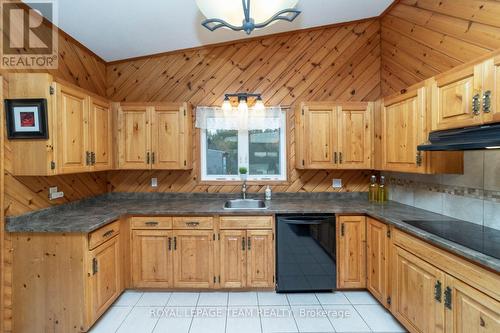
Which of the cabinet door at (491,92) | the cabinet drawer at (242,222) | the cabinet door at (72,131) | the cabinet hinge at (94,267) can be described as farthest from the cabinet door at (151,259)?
the cabinet door at (491,92)

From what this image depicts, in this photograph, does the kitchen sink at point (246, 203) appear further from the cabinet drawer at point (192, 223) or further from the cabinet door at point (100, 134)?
the cabinet door at point (100, 134)

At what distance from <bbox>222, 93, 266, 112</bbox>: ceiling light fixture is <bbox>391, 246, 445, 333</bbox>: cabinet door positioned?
216cm

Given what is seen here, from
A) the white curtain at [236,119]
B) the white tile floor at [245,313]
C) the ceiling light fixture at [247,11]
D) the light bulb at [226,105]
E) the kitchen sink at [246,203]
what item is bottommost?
the white tile floor at [245,313]

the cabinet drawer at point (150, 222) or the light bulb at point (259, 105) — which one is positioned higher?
the light bulb at point (259, 105)

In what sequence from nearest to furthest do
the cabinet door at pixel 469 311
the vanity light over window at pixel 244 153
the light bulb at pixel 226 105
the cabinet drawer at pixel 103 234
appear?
the cabinet door at pixel 469 311 < the cabinet drawer at pixel 103 234 < the light bulb at pixel 226 105 < the vanity light over window at pixel 244 153

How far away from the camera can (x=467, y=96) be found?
176 cm

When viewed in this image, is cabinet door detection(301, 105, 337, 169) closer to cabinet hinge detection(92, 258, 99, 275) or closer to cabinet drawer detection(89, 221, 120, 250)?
cabinet drawer detection(89, 221, 120, 250)

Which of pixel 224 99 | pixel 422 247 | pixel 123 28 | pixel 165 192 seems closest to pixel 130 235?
pixel 165 192

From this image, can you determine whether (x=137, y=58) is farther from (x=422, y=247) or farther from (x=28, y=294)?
(x=422, y=247)

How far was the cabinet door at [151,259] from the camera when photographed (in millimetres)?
2750

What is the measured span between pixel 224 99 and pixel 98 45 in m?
1.59

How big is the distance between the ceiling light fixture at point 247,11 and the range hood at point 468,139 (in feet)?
4.17

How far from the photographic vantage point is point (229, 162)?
3.57 m

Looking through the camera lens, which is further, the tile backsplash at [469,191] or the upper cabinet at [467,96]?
the tile backsplash at [469,191]
